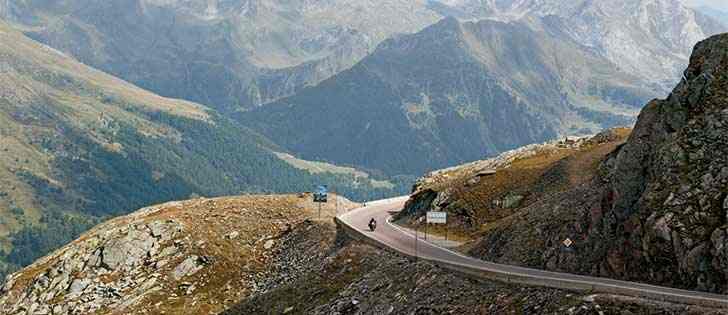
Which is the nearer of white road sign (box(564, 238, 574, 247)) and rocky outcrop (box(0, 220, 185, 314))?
white road sign (box(564, 238, 574, 247))

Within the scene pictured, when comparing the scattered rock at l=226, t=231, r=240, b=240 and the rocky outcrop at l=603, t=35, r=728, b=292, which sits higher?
the rocky outcrop at l=603, t=35, r=728, b=292

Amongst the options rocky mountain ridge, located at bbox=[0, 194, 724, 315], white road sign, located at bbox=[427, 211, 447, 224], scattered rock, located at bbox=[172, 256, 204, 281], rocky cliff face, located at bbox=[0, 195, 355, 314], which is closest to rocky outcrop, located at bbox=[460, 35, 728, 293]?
rocky mountain ridge, located at bbox=[0, 194, 724, 315]

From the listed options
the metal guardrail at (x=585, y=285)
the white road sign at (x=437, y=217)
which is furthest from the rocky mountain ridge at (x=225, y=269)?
the white road sign at (x=437, y=217)

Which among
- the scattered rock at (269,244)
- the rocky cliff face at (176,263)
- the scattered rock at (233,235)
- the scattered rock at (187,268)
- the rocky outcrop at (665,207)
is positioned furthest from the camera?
the scattered rock at (233,235)

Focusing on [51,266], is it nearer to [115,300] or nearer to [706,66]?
[115,300]

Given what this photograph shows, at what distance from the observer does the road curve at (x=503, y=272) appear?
37781 millimetres

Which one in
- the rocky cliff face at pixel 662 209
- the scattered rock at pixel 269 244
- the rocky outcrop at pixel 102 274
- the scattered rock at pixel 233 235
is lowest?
the rocky outcrop at pixel 102 274

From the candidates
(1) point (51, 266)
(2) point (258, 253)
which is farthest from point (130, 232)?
(2) point (258, 253)

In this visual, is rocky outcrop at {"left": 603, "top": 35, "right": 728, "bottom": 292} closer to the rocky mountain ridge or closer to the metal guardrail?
the metal guardrail

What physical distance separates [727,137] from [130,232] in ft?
253

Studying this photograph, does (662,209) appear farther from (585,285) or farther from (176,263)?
(176,263)

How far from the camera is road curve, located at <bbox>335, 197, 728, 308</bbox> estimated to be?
124ft

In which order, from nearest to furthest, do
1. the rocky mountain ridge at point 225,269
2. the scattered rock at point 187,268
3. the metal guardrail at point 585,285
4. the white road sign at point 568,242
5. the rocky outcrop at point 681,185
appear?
the metal guardrail at point 585,285 → the rocky outcrop at point 681,185 → the white road sign at point 568,242 → the rocky mountain ridge at point 225,269 → the scattered rock at point 187,268

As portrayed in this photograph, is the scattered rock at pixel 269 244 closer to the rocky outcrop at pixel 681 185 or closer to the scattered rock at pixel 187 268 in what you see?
the scattered rock at pixel 187 268
